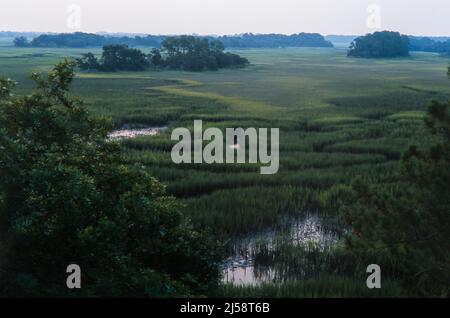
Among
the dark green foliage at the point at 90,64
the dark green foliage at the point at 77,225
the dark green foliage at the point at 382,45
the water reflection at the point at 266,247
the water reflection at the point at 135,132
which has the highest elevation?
the dark green foliage at the point at 382,45

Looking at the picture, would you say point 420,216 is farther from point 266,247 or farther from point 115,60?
point 115,60

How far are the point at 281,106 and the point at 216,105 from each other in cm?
524

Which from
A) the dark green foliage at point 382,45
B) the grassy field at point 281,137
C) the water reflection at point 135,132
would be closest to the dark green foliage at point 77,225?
the grassy field at point 281,137

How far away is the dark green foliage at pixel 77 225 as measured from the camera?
8.60 metres

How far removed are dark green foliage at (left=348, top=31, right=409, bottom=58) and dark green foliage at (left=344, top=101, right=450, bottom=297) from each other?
432 ft

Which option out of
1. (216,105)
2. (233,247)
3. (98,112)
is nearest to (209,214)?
(233,247)

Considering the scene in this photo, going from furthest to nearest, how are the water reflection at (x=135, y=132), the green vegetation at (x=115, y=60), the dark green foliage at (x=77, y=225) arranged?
the green vegetation at (x=115, y=60) < the water reflection at (x=135, y=132) < the dark green foliage at (x=77, y=225)

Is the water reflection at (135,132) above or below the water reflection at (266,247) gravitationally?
above

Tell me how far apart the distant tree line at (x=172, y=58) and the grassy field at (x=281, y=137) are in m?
19.2

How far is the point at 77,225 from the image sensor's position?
876 centimetres

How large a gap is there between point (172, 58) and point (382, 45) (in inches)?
2657

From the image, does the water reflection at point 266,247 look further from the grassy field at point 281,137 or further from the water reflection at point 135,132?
the water reflection at point 135,132

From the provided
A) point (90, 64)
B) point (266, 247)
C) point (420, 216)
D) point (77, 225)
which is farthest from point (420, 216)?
point (90, 64)
